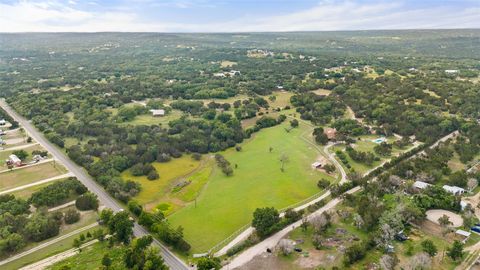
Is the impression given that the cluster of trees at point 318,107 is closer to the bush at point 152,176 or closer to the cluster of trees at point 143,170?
the cluster of trees at point 143,170

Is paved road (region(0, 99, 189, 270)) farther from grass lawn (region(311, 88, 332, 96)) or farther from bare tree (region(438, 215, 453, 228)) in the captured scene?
grass lawn (region(311, 88, 332, 96))

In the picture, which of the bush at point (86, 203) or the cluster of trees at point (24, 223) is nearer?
the cluster of trees at point (24, 223)

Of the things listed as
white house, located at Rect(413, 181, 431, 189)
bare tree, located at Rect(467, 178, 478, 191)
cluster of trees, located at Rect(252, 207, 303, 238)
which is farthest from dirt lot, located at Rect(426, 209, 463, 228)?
cluster of trees, located at Rect(252, 207, 303, 238)

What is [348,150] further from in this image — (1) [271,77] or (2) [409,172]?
(1) [271,77]

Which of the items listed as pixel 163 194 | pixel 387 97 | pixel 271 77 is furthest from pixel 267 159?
pixel 271 77

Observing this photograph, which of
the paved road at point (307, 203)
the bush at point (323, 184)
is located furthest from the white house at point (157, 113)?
the bush at point (323, 184)

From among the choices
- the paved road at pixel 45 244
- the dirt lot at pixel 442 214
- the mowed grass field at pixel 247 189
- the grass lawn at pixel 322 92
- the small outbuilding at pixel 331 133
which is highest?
the grass lawn at pixel 322 92

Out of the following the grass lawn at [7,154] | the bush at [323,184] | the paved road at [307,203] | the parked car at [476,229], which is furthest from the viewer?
the grass lawn at [7,154]
